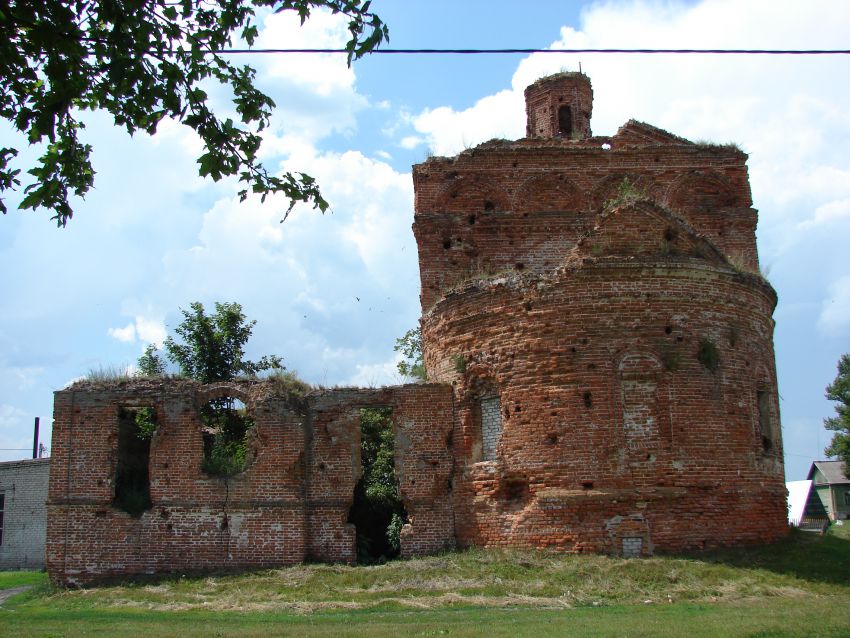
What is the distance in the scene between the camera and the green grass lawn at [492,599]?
10805mm

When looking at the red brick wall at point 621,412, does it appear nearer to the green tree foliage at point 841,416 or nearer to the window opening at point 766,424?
the window opening at point 766,424

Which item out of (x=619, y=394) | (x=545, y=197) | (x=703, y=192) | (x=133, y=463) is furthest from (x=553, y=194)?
(x=133, y=463)

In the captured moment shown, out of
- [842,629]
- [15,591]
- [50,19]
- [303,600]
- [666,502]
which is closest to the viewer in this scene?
[50,19]

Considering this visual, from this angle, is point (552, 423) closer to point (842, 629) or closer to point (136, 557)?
point (842, 629)

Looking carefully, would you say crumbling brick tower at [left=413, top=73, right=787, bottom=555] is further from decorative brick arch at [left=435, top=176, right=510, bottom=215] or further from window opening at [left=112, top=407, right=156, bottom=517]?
decorative brick arch at [left=435, top=176, right=510, bottom=215]

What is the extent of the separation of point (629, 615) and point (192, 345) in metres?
16.8

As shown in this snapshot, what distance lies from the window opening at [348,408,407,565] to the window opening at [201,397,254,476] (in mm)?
2485

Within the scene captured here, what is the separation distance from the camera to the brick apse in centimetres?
1488

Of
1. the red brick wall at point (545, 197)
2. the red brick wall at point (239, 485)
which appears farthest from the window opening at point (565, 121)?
the red brick wall at point (239, 485)

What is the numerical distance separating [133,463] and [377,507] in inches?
209

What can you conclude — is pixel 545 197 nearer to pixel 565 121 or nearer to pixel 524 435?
pixel 565 121

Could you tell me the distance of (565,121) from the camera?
26906mm

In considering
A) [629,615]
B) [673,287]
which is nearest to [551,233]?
[673,287]

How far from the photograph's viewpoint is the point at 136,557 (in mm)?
16578
